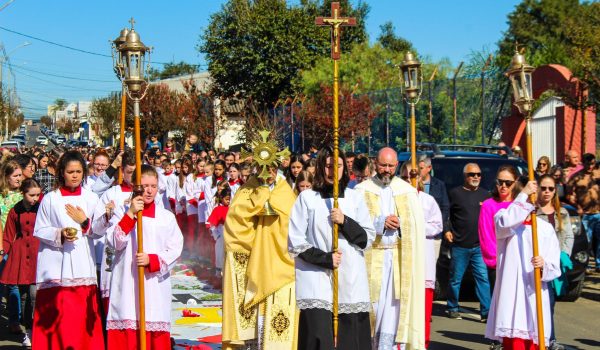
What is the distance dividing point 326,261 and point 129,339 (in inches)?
73.8

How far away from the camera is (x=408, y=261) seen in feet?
28.2

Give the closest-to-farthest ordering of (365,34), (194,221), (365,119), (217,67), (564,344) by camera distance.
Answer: (564,344)
(194,221)
(365,119)
(217,67)
(365,34)

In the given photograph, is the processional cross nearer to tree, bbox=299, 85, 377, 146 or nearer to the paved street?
the paved street

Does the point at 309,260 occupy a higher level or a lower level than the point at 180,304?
higher

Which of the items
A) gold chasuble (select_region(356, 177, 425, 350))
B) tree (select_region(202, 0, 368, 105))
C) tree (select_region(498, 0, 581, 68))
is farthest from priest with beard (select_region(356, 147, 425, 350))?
tree (select_region(498, 0, 581, 68))

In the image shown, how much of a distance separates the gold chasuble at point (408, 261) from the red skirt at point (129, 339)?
6.42 ft

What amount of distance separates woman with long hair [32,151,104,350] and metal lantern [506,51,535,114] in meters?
3.85

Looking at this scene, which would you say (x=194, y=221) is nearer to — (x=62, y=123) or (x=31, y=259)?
(x=31, y=259)

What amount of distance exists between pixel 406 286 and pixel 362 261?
1.39m

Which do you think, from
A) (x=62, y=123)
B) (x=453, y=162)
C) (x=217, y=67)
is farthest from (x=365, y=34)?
(x=62, y=123)

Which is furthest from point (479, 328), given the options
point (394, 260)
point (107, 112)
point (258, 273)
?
point (107, 112)

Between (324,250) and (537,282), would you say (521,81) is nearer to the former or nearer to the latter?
(537,282)

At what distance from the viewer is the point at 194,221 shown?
1777 cm

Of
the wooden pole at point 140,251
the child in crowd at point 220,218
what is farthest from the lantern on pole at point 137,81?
the child in crowd at point 220,218
